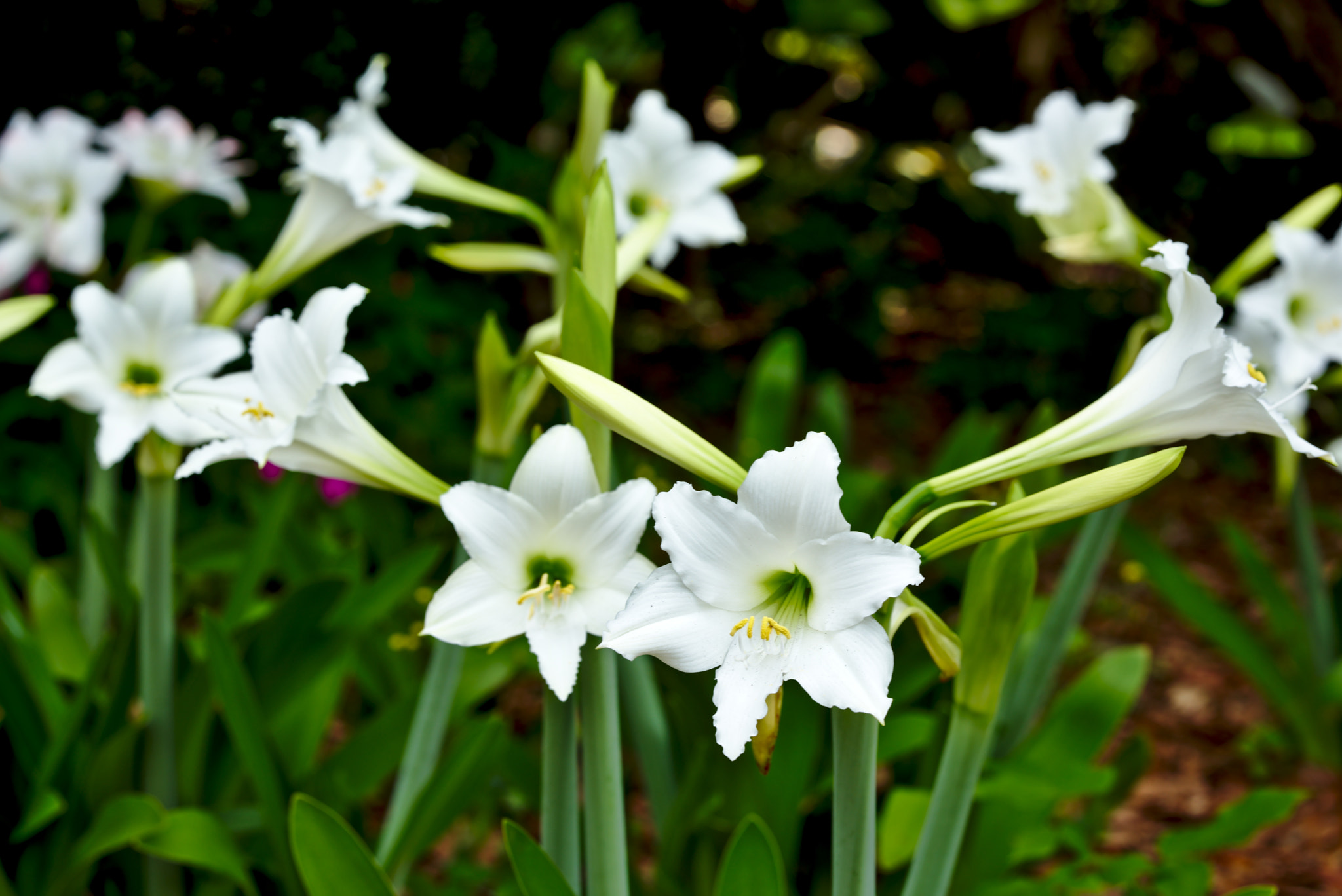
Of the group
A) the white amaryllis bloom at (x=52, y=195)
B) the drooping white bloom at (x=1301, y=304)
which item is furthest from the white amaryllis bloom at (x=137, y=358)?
the drooping white bloom at (x=1301, y=304)

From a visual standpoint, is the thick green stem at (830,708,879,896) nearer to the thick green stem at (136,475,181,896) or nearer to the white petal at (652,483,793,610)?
the white petal at (652,483,793,610)

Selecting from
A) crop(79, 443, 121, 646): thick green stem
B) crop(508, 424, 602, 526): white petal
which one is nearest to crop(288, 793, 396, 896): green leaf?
crop(508, 424, 602, 526): white petal

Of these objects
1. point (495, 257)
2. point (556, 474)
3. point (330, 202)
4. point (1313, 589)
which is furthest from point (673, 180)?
point (1313, 589)

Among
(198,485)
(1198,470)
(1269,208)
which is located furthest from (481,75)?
(1198,470)

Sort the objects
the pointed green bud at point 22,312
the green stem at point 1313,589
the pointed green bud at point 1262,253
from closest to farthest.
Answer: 1. the pointed green bud at point 22,312
2. the pointed green bud at point 1262,253
3. the green stem at point 1313,589

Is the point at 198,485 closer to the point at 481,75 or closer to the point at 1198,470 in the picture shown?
the point at 481,75

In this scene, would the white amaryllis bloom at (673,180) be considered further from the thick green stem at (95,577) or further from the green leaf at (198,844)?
the thick green stem at (95,577)
